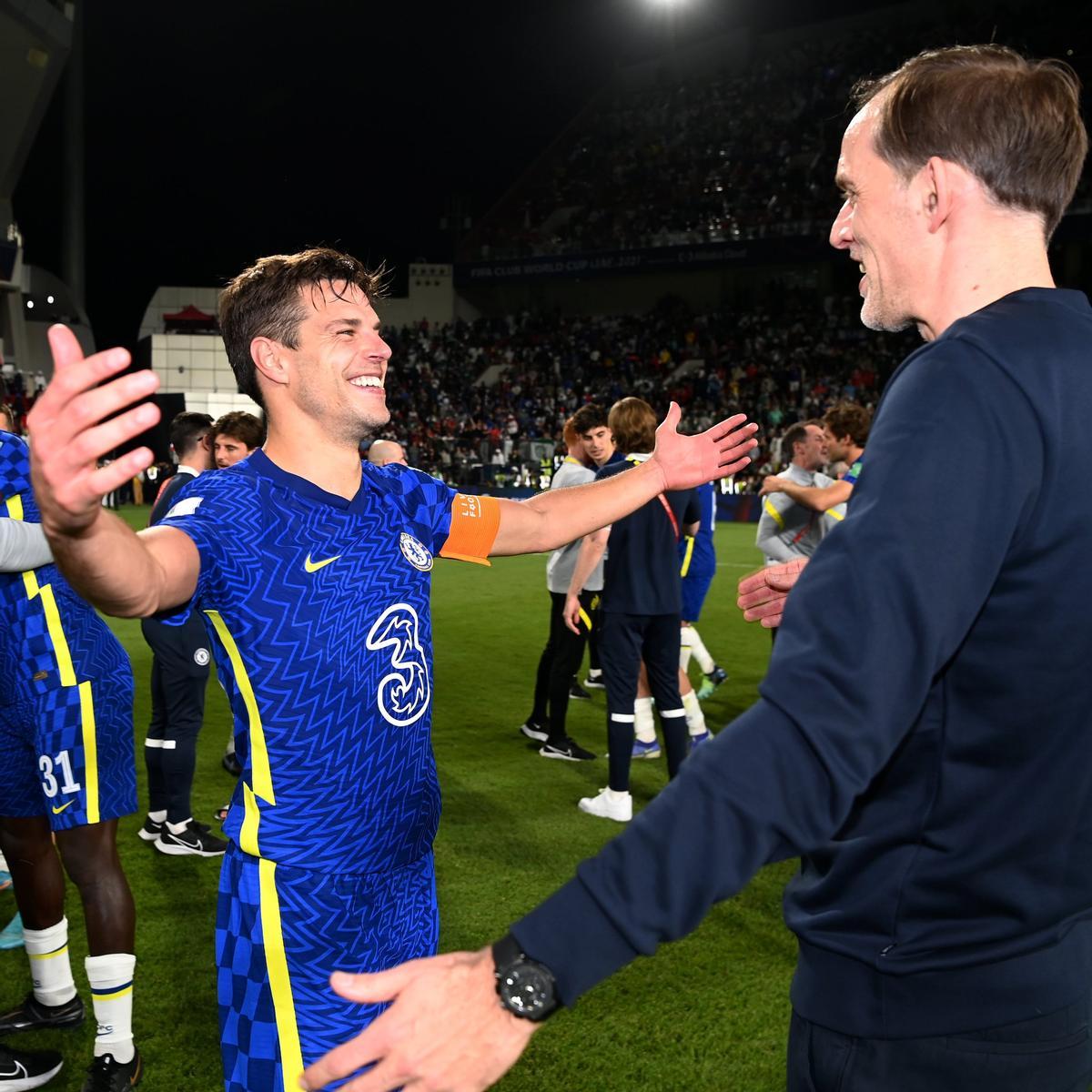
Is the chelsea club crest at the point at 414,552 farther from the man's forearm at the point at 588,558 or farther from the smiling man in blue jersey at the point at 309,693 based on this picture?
the man's forearm at the point at 588,558

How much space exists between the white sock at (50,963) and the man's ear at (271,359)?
92.6 inches

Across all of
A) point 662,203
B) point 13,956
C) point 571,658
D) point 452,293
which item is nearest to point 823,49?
point 662,203

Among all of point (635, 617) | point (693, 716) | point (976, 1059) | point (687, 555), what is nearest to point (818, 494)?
point (635, 617)

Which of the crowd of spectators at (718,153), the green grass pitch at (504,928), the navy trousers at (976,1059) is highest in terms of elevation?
the crowd of spectators at (718,153)

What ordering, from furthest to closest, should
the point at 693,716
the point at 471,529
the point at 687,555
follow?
1. the point at 687,555
2. the point at 693,716
3. the point at 471,529

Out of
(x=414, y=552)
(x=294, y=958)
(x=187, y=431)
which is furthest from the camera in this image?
(x=187, y=431)

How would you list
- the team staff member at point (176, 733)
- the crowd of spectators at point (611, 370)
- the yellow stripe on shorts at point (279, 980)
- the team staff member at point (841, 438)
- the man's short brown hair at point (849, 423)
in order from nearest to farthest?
the yellow stripe on shorts at point (279, 980) → the team staff member at point (176, 733) → the team staff member at point (841, 438) → the man's short brown hair at point (849, 423) → the crowd of spectators at point (611, 370)

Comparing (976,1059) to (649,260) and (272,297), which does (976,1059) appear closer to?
(272,297)

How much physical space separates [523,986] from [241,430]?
5318 mm

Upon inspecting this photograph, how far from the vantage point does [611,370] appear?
37812 mm

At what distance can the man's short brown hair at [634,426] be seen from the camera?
5.98 meters

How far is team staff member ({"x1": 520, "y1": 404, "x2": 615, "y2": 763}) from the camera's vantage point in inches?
271

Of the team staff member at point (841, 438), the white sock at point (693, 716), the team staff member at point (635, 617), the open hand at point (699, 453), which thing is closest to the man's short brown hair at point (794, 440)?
the team staff member at point (841, 438)

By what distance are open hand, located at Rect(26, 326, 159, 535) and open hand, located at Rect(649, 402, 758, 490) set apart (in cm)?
183
